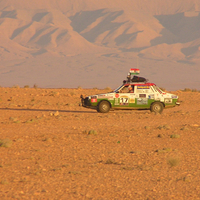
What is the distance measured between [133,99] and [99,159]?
10.7 m

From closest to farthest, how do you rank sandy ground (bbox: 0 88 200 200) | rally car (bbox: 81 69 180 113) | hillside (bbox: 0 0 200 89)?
sandy ground (bbox: 0 88 200 200), rally car (bbox: 81 69 180 113), hillside (bbox: 0 0 200 89)

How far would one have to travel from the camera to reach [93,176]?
31.8 ft

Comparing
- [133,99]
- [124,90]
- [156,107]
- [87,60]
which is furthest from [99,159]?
[87,60]

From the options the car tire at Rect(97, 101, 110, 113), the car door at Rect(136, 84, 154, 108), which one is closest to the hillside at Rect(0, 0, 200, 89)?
the car tire at Rect(97, 101, 110, 113)

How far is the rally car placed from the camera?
21984 mm

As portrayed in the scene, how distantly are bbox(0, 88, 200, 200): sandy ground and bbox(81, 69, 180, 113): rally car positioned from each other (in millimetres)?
2066

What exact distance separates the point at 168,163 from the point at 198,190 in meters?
2.15

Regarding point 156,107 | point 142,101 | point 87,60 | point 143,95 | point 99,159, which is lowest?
point 99,159

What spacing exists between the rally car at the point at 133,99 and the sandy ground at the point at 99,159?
2066mm

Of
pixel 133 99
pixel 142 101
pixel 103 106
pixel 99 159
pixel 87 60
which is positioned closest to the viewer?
pixel 99 159

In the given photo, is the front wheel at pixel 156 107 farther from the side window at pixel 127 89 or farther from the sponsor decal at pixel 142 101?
the side window at pixel 127 89

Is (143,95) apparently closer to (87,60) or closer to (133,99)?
(133,99)

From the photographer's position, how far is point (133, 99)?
72.1ft

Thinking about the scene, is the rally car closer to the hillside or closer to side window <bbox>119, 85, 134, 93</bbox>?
side window <bbox>119, 85, 134, 93</bbox>
